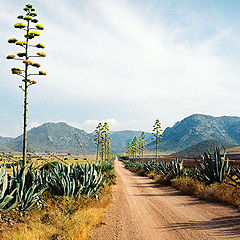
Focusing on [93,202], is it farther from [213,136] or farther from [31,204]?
[213,136]

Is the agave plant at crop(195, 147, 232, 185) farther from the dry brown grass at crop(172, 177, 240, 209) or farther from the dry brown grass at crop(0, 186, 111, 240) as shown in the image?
the dry brown grass at crop(0, 186, 111, 240)

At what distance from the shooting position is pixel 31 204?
17.9ft

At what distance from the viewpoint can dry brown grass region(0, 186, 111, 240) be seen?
4280 mm

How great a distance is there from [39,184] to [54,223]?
1.78m

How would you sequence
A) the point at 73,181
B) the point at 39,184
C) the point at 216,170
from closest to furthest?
the point at 39,184 → the point at 73,181 → the point at 216,170

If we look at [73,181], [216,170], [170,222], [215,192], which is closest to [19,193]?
[73,181]

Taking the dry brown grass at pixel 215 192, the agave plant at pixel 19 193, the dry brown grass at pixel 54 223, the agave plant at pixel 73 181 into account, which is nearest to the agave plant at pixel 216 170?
the dry brown grass at pixel 215 192

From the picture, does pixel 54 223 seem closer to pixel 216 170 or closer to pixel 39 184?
pixel 39 184

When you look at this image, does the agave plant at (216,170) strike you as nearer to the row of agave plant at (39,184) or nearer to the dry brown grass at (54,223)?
the row of agave plant at (39,184)

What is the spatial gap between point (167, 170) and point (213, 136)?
178 metres

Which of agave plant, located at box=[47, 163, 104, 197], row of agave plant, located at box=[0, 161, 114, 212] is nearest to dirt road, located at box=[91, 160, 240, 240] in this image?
agave plant, located at box=[47, 163, 104, 197]

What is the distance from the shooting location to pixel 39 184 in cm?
652

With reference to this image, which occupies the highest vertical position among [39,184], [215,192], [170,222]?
[39,184]

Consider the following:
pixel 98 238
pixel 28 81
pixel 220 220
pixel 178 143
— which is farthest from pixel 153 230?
pixel 178 143
